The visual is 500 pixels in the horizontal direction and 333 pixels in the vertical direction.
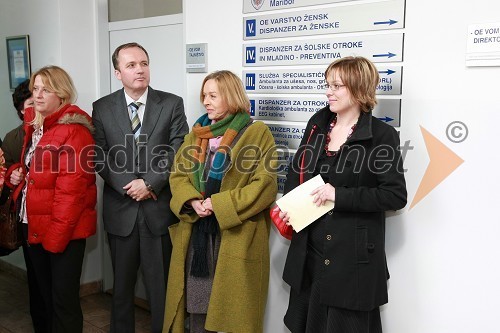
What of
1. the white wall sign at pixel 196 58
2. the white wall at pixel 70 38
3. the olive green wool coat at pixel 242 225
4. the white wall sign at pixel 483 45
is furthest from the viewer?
the white wall at pixel 70 38

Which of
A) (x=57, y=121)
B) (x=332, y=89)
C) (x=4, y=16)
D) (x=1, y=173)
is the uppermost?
(x=4, y=16)

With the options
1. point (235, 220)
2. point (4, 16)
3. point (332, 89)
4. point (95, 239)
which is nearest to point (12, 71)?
point (4, 16)

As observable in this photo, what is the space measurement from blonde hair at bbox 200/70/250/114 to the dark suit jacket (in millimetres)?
414

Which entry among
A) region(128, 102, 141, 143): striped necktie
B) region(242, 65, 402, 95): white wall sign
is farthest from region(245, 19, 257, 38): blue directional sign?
region(128, 102, 141, 143): striped necktie

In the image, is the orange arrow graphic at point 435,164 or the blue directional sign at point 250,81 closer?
the orange arrow graphic at point 435,164

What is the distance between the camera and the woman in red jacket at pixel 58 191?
2414 mm

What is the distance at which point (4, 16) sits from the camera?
4016mm

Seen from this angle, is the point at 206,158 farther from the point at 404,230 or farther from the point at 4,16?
the point at 4,16

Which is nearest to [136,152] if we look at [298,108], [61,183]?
[61,183]

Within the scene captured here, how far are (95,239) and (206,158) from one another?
178 centimetres

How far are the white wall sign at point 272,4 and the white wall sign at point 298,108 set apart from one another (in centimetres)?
46

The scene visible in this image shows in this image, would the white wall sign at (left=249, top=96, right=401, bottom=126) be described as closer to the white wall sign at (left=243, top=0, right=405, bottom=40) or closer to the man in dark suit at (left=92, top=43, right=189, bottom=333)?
the white wall sign at (left=243, top=0, right=405, bottom=40)

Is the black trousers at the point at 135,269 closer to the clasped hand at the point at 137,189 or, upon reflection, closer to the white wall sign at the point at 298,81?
the clasped hand at the point at 137,189

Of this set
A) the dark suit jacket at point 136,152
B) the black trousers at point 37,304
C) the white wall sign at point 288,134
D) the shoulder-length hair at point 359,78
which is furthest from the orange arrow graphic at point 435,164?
the black trousers at point 37,304
